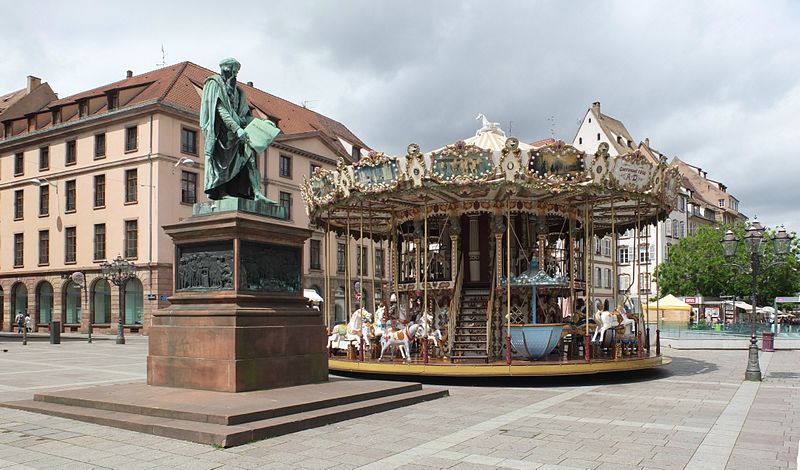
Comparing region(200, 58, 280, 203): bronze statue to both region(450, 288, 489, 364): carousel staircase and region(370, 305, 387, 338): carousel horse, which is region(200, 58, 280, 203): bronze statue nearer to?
region(370, 305, 387, 338): carousel horse

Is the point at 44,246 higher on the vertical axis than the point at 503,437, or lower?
higher

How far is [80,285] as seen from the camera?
45656 millimetres

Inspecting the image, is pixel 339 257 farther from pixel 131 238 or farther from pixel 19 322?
pixel 19 322

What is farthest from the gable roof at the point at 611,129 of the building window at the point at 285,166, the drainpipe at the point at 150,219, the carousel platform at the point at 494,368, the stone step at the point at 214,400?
→ the stone step at the point at 214,400

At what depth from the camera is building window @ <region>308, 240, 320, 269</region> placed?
53831 mm

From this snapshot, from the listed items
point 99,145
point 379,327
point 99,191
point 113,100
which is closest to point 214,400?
point 379,327

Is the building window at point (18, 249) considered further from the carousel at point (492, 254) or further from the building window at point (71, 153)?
the carousel at point (492, 254)

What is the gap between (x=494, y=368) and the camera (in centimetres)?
1680

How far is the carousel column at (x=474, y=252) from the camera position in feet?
70.2

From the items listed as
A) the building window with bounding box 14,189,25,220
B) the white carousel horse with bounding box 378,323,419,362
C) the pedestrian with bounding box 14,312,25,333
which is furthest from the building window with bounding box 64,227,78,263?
the white carousel horse with bounding box 378,323,419,362

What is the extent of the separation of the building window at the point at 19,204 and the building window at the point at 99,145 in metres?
8.36

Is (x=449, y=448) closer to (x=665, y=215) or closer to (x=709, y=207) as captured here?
(x=665, y=215)

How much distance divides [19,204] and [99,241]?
9392mm

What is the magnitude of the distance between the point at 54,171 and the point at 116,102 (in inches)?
A: 271
